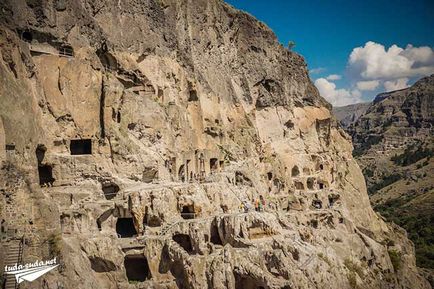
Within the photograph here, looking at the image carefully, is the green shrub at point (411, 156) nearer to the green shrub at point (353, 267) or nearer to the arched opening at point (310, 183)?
the arched opening at point (310, 183)

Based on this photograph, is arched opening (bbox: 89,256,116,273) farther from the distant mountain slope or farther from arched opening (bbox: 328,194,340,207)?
the distant mountain slope

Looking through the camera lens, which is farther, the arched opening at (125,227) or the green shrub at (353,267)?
the green shrub at (353,267)

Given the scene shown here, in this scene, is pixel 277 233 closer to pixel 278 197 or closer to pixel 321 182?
pixel 278 197

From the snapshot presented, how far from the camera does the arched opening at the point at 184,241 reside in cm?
3294

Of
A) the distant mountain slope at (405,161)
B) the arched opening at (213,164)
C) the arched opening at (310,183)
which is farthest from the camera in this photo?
the distant mountain slope at (405,161)

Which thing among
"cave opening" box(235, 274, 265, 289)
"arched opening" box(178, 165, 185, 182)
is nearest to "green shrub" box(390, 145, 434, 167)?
"arched opening" box(178, 165, 185, 182)

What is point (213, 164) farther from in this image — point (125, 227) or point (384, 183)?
point (384, 183)

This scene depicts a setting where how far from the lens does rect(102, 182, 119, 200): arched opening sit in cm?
3434

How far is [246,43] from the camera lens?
60344 mm

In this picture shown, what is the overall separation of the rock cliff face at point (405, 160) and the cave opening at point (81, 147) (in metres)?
56.3

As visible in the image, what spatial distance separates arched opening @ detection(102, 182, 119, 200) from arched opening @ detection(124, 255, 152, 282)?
4922mm

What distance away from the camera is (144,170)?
3684 centimetres

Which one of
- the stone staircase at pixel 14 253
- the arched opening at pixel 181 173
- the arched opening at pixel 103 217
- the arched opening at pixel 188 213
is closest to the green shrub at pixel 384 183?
the arched opening at pixel 181 173

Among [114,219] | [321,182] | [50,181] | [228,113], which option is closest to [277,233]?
[114,219]
